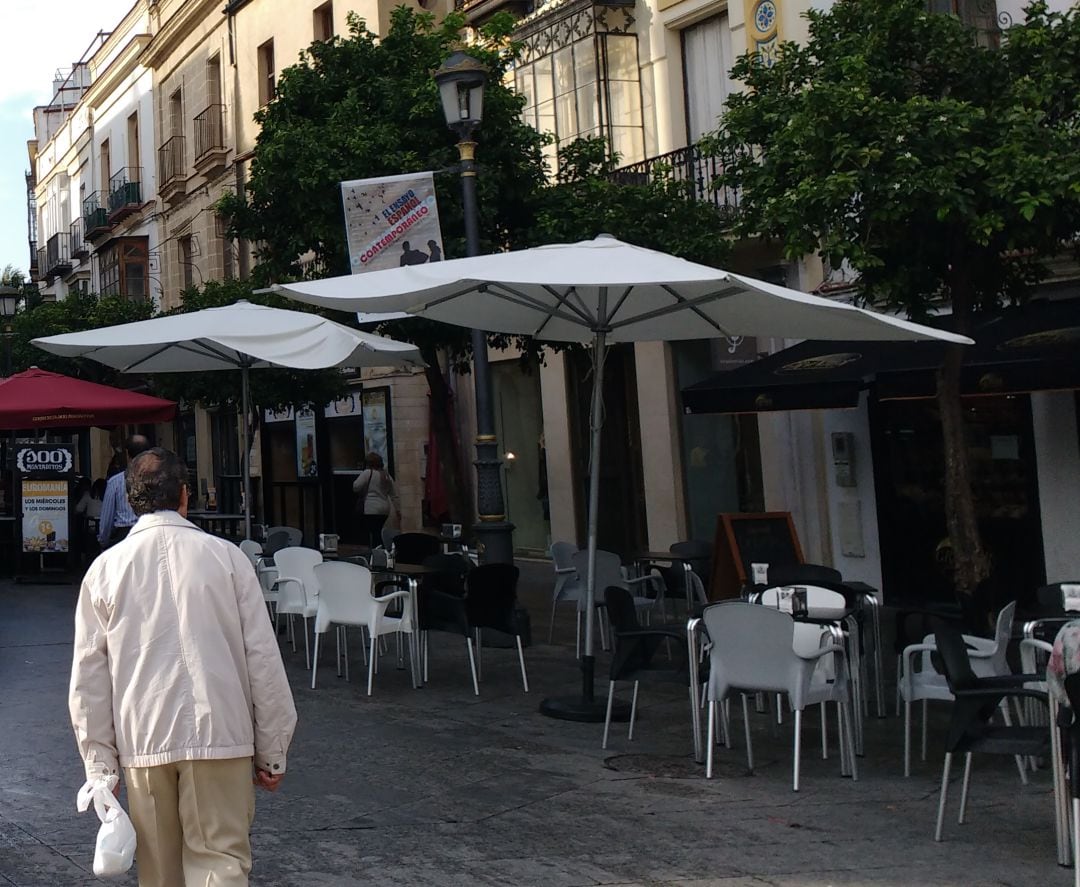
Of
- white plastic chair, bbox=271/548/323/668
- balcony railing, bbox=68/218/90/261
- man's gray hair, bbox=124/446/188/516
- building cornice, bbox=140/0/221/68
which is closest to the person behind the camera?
man's gray hair, bbox=124/446/188/516

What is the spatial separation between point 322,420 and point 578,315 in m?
18.2

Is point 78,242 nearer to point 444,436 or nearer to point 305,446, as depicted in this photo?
point 305,446

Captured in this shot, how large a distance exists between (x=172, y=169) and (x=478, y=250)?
24.4 metres

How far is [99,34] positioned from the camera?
150 feet

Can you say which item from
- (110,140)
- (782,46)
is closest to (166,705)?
(782,46)

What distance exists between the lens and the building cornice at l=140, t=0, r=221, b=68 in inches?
1241

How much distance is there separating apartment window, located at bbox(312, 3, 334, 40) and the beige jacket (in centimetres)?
2379

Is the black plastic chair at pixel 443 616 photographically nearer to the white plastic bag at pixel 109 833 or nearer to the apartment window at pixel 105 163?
the white plastic bag at pixel 109 833

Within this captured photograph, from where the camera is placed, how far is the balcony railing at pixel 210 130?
30.3 meters

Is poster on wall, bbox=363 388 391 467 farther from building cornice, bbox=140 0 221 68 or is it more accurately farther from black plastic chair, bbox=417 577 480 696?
black plastic chair, bbox=417 577 480 696

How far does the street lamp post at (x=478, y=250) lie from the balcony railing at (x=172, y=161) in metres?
23.4

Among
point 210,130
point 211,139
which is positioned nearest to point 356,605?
point 211,139

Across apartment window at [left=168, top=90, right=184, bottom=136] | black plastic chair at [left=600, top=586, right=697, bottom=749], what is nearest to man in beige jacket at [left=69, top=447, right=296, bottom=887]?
black plastic chair at [left=600, top=586, right=697, bottom=749]

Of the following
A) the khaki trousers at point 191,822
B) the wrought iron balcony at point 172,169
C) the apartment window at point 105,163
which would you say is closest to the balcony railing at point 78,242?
the apartment window at point 105,163
